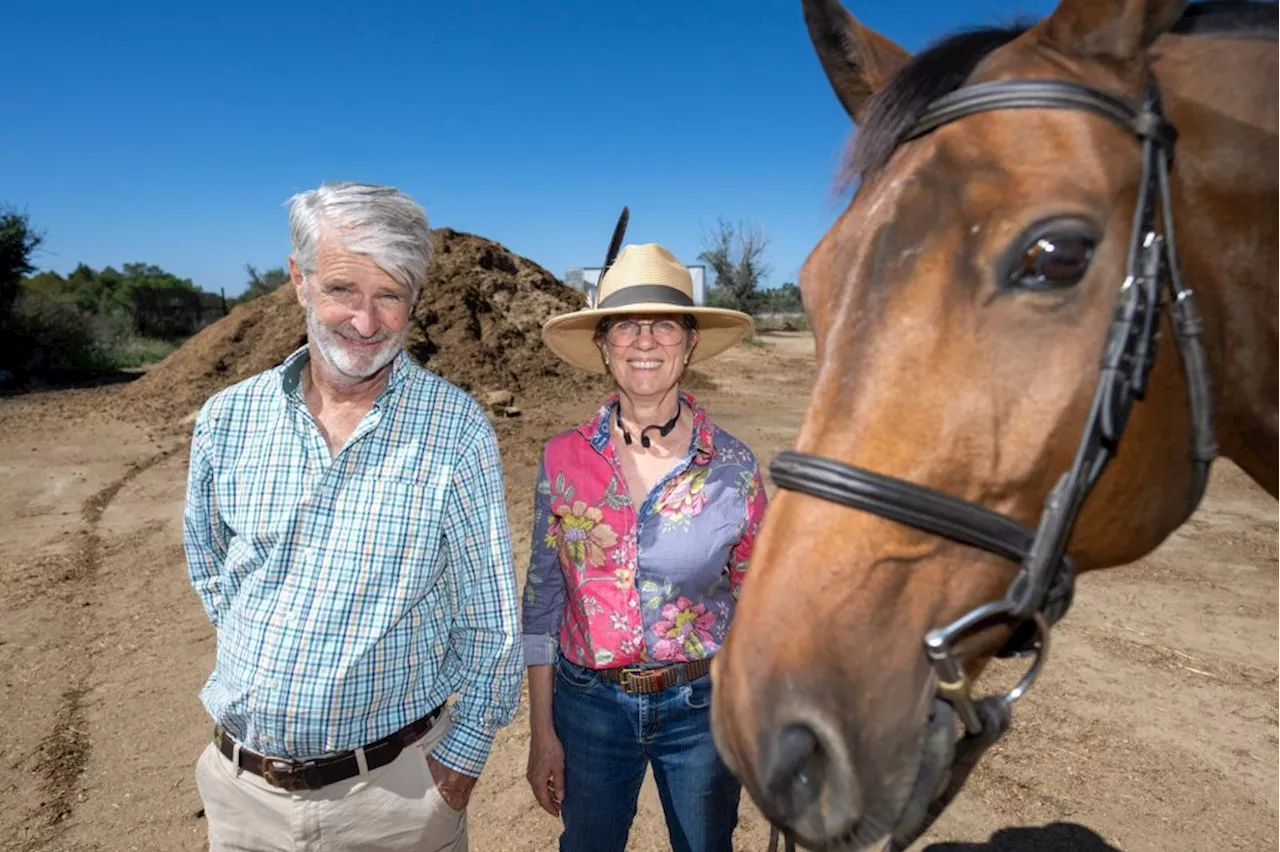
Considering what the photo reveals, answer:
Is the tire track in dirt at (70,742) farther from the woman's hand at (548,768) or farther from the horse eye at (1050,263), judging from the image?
the horse eye at (1050,263)

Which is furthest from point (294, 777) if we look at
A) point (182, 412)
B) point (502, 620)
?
point (182, 412)

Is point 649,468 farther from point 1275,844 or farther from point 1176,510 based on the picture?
point 1275,844

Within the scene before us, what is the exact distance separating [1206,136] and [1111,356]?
52 cm

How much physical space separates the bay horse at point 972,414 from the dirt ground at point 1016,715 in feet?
8.36

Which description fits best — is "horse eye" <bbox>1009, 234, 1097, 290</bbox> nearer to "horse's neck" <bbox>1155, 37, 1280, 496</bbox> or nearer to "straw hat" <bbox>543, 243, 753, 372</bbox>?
"horse's neck" <bbox>1155, 37, 1280, 496</bbox>

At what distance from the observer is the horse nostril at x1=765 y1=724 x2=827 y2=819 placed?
111 centimetres

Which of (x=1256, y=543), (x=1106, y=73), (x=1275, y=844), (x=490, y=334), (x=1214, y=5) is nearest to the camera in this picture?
(x=1106, y=73)

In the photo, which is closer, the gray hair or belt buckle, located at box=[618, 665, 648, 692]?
the gray hair

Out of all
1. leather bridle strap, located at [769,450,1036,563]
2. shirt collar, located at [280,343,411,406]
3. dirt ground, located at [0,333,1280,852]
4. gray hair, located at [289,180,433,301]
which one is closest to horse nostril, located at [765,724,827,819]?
leather bridle strap, located at [769,450,1036,563]

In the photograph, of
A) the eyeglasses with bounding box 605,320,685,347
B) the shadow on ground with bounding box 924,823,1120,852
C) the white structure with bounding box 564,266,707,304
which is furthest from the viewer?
the white structure with bounding box 564,266,707,304

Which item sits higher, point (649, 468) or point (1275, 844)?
point (649, 468)

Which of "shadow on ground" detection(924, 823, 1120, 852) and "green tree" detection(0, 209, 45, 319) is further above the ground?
"green tree" detection(0, 209, 45, 319)

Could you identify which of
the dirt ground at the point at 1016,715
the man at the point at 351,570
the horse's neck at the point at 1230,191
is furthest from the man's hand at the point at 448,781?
the horse's neck at the point at 1230,191

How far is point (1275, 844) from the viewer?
319cm
